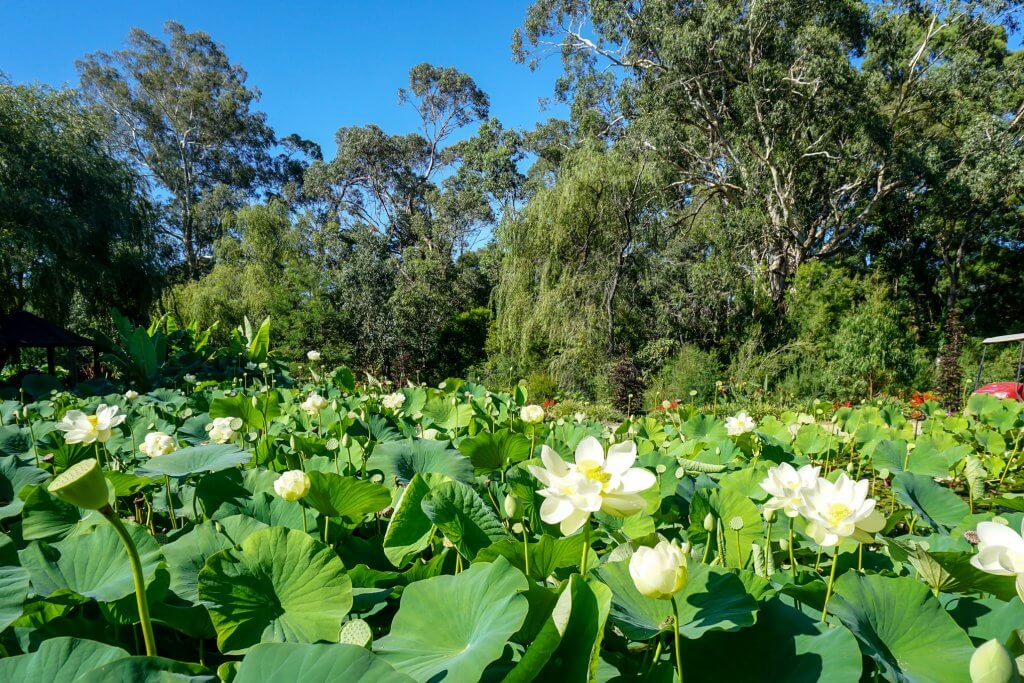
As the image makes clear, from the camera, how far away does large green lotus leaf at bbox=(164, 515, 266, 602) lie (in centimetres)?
61

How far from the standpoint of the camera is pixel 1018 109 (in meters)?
10.6

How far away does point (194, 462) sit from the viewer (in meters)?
0.89

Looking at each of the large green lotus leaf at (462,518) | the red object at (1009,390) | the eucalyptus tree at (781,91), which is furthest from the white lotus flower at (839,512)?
the eucalyptus tree at (781,91)

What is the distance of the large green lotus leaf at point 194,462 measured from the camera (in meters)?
0.84

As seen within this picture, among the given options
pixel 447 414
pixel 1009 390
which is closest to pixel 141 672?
pixel 447 414

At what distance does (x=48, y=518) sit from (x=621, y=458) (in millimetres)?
776

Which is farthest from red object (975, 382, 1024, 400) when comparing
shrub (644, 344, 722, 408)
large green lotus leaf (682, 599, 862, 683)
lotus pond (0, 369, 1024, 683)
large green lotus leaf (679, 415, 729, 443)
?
large green lotus leaf (682, 599, 862, 683)

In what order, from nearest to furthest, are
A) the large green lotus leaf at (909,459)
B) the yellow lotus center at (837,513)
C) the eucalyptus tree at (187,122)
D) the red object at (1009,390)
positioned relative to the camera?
the yellow lotus center at (837,513) → the large green lotus leaf at (909,459) → the red object at (1009,390) → the eucalyptus tree at (187,122)

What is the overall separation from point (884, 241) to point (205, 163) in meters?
21.4

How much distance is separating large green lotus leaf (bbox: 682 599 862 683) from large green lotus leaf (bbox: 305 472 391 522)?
1.34 feet

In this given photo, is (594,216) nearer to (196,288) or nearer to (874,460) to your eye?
(874,460)

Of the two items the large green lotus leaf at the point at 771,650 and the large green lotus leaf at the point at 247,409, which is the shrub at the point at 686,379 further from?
the large green lotus leaf at the point at 771,650

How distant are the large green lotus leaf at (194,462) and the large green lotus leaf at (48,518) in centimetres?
10

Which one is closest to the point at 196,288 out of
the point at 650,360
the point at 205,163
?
the point at 205,163
